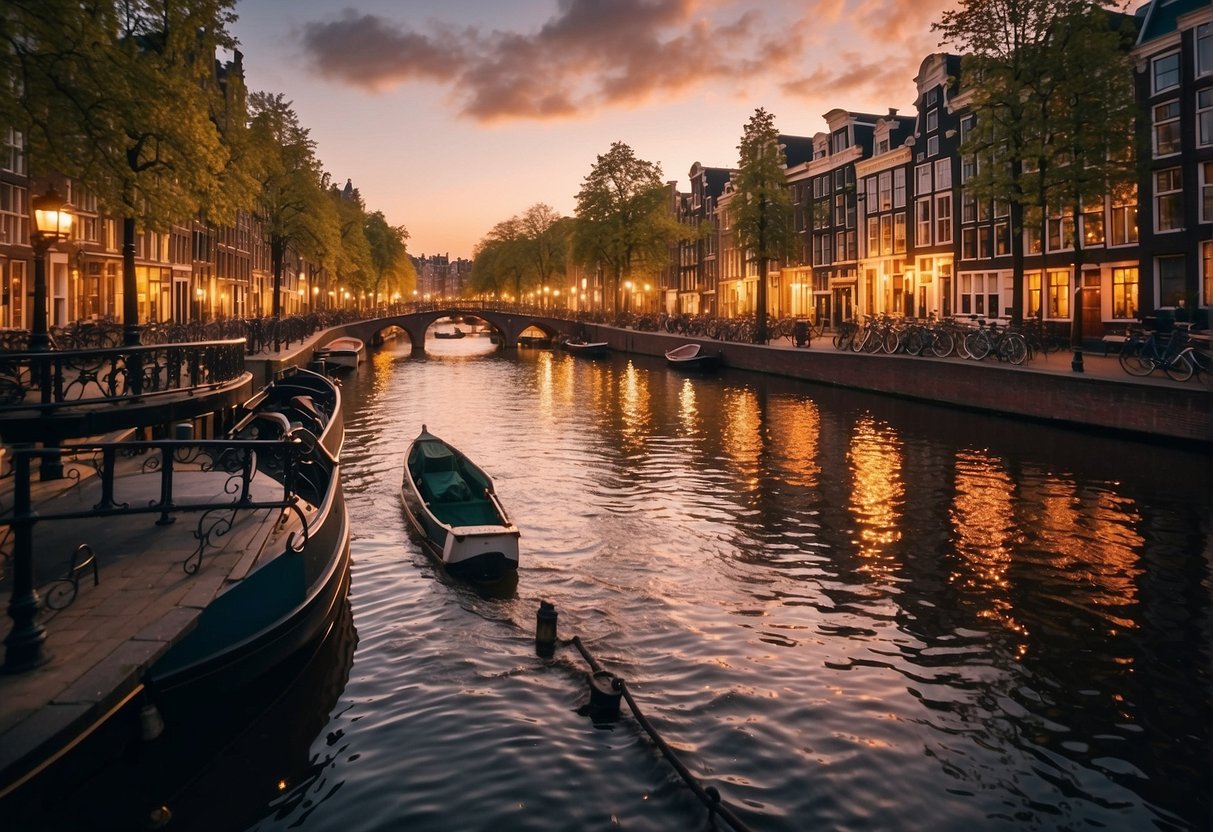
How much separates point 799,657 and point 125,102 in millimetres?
15027

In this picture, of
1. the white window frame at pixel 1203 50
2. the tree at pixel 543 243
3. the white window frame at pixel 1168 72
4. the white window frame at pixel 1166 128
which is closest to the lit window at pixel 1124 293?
the white window frame at pixel 1166 128

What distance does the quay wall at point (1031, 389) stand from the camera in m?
22.1

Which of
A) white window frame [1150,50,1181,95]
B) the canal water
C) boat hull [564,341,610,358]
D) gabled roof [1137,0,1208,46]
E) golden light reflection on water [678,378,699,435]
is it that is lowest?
the canal water

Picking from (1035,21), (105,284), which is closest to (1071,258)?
(1035,21)

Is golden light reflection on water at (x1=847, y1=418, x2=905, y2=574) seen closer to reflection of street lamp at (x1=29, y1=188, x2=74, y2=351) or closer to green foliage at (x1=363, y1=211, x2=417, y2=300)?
reflection of street lamp at (x1=29, y1=188, x2=74, y2=351)

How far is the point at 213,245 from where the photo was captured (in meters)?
63.0

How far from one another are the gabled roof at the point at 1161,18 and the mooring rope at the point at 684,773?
34191 mm

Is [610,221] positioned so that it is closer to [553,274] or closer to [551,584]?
[553,274]

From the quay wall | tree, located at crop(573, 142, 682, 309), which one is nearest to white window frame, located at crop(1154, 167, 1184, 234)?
the quay wall

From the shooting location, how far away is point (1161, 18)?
33938mm

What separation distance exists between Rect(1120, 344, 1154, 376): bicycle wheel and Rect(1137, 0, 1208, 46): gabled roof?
1374 cm

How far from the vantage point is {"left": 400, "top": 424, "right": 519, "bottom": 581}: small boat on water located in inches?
512

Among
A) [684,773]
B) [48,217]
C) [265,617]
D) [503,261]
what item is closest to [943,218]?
[48,217]

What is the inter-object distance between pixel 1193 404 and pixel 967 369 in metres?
8.79
